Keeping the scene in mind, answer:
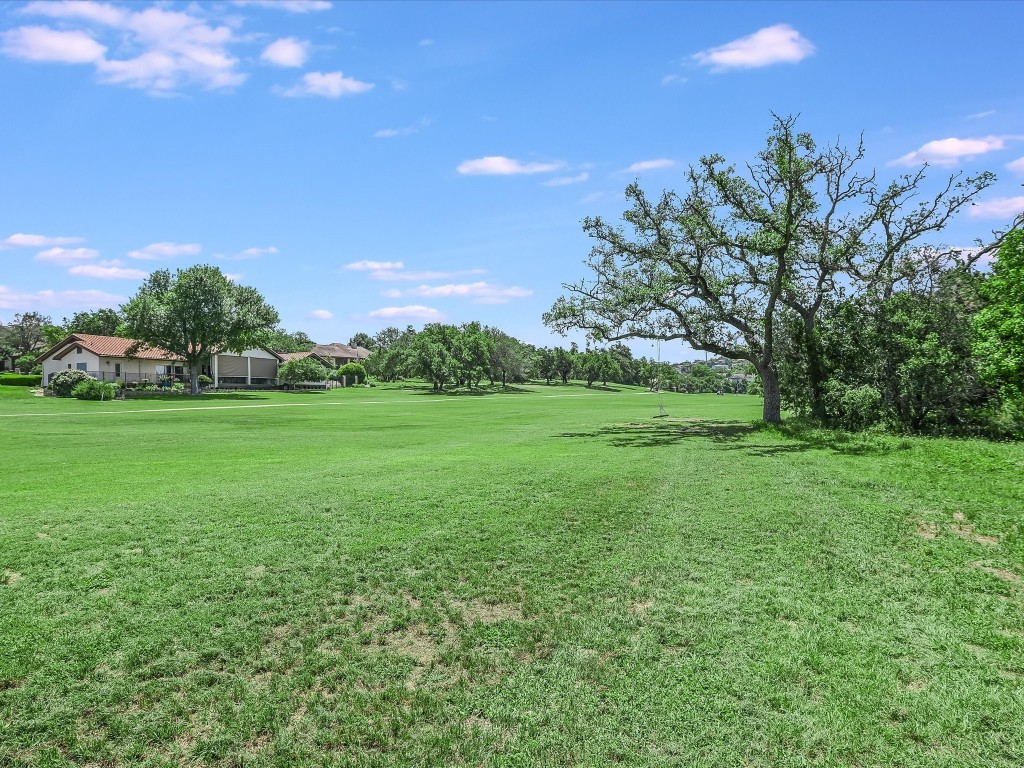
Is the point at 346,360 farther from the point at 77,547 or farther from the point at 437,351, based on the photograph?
the point at 77,547

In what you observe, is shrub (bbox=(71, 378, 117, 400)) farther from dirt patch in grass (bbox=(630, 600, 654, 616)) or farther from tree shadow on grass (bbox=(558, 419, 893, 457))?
dirt patch in grass (bbox=(630, 600, 654, 616))

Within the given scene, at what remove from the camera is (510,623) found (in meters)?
5.51

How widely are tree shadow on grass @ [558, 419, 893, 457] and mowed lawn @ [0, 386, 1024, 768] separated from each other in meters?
5.69

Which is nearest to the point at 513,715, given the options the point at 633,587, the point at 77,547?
the point at 633,587

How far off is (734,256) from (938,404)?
9.43 metres

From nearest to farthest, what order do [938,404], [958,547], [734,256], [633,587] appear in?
[633,587] < [958,547] < [938,404] < [734,256]

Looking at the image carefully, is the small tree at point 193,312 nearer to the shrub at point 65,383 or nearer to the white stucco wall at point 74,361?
the white stucco wall at point 74,361

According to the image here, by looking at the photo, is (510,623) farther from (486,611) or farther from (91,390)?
(91,390)

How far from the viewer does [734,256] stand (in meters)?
25.2

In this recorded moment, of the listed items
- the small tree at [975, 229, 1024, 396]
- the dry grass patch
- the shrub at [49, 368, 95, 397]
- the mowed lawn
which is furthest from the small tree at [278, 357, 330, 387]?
the dry grass patch

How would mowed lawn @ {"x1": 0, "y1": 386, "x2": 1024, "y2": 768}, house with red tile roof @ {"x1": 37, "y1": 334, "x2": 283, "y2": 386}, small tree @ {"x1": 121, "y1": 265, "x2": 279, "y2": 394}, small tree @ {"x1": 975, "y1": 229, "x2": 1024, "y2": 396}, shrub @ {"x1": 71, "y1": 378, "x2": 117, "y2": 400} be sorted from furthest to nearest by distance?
house with red tile roof @ {"x1": 37, "y1": 334, "x2": 283, "y2": 386} < small tree @ {"x1": 121, "y1": 265, "x2": 279, "y2": 394} < shrub @ {"x1": 71, "y1": 378, "x2": 117, "y2": 400} < small tree @ {"x1": 975, "y1": 229, "x2": 1024, "y2": 396} < mowed lawn @ {"x1": 0, "y1": 386, "x2": 1024, "y2": 768}

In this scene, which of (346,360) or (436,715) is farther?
(346,360)

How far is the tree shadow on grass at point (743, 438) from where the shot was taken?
17484mm

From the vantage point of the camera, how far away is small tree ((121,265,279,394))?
58656 millimetres
